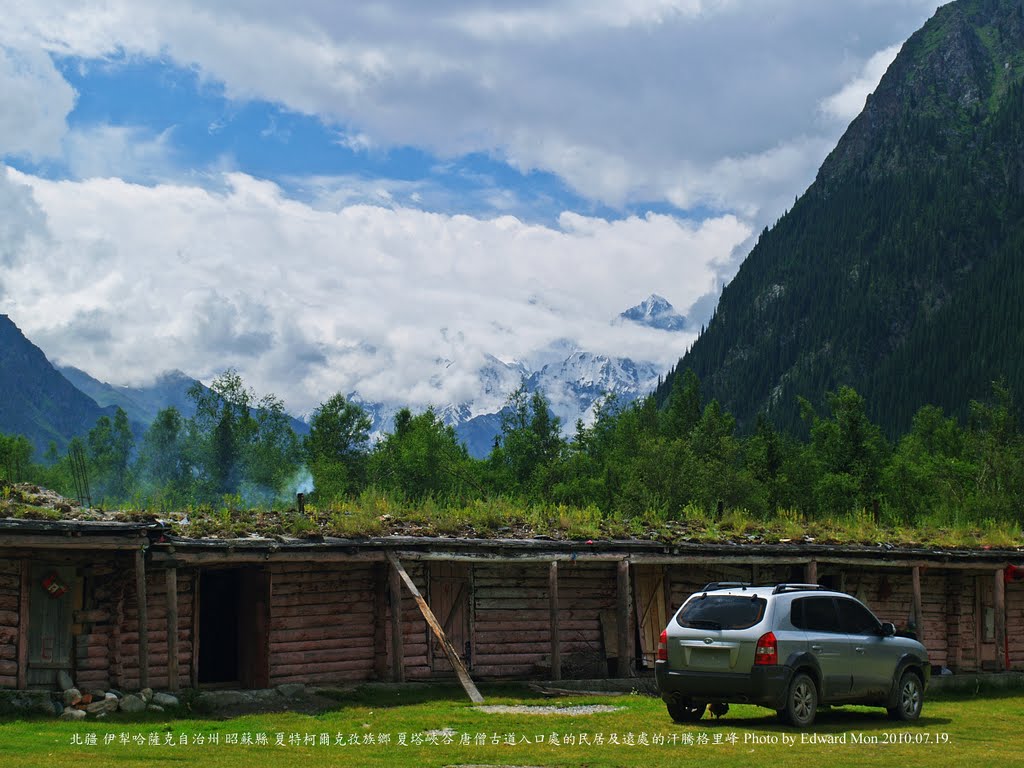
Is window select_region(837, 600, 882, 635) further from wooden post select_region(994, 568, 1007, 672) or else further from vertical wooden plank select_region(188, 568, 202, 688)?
wooden post select_region(994, 568, 1007, 672)

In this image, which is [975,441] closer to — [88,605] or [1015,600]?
[1015,600]

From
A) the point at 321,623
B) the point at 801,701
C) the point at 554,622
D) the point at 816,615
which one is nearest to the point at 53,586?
the point at 321,623

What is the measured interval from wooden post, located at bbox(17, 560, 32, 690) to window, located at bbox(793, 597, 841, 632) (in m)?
12.8

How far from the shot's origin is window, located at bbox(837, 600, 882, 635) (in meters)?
16.7

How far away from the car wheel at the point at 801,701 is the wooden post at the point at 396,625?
8.70 m

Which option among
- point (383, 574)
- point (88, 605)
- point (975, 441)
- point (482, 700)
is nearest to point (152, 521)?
point (88, 605)

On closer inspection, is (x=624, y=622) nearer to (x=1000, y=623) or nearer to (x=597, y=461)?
(x=1000, y=623)

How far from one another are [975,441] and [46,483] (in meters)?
70.7

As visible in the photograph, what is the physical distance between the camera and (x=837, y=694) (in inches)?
634

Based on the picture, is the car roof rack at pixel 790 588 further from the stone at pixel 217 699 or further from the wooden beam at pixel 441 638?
the stone at pixel 217 699

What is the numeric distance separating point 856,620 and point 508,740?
18.6ft

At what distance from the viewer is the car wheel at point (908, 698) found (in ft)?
56.3

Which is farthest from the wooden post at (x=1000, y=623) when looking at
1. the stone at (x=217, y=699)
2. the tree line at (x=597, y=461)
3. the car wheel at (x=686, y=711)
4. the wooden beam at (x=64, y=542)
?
the tree line at (x=597, y=461)

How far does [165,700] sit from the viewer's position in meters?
18.6
